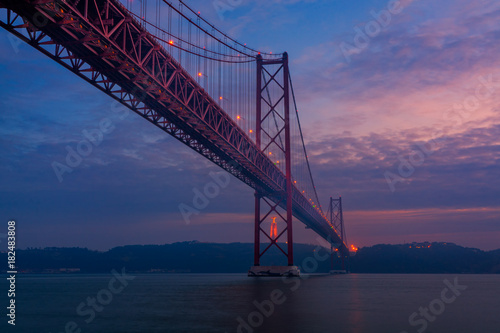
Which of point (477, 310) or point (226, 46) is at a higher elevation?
point (226, 46)

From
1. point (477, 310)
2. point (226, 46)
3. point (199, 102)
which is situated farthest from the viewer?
point (226, 46)

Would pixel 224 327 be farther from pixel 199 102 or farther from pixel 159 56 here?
pixel 199 102

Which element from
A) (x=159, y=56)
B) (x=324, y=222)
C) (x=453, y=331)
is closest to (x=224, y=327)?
(x=453, y=331)

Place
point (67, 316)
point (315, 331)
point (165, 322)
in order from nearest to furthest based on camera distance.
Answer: point (315, 331) < point (165, 322) < point (67, 316)

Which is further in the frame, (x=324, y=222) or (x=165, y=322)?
(x=324, y=222)

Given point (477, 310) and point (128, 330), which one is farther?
point (477, 310)

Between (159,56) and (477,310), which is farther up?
(159,56)

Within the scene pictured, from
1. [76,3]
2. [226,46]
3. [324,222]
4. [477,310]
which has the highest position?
[226,46]

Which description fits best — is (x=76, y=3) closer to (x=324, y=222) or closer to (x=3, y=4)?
(x=3, y=4)

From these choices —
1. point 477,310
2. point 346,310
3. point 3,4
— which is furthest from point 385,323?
point 3,4
